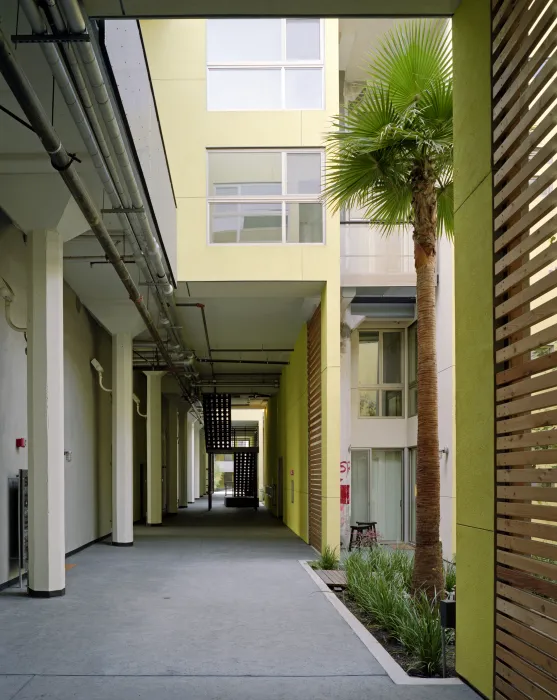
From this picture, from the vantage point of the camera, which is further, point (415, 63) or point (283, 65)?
point (283, 65)

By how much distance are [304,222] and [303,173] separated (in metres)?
0.82

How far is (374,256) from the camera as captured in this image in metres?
15.1

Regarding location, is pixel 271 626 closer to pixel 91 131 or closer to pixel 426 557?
pixel 426 557

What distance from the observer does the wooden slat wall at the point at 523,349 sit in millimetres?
4129

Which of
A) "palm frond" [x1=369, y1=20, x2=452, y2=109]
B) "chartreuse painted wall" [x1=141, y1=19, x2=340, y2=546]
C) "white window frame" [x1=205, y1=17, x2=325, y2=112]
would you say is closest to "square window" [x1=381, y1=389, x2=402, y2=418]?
"chartreuse painted wall" [x1=141, y1=19, x2=340, y2=546]

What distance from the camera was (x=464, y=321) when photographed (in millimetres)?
5543

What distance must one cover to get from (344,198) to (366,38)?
304 inches

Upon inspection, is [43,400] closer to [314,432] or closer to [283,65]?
[314,432]

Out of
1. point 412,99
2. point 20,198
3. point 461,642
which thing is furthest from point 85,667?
point 412,99

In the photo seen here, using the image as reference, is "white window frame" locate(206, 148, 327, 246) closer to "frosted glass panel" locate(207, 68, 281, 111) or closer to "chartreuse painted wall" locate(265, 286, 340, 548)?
"frosted glass panel" locate(207, 68, 281, 111)

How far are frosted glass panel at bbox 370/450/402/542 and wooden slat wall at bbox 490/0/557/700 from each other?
13.3 meters

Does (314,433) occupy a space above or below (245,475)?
above

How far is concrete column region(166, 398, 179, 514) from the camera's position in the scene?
28.5 m

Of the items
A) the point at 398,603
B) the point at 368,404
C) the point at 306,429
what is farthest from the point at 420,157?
the point at 368,404
